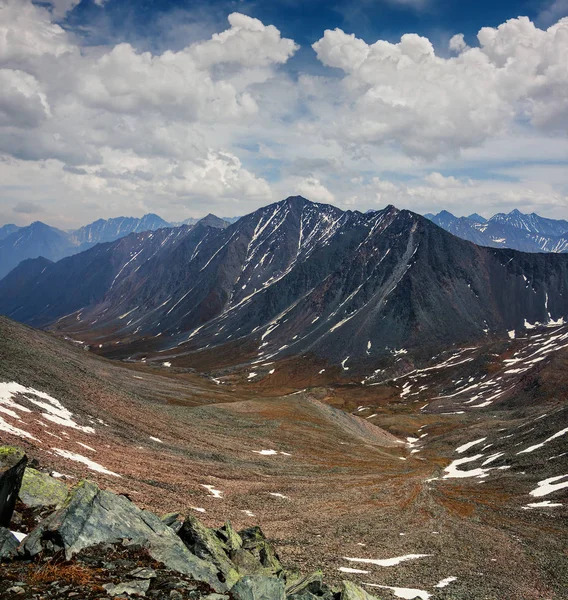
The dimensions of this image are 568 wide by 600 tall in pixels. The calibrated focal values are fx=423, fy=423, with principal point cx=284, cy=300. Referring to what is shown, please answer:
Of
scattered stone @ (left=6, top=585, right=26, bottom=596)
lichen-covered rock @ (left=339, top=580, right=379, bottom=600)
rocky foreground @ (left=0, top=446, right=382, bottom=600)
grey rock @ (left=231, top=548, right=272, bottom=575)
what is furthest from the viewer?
grey rock @ (left=231, top=548, right=272, bottom=575)

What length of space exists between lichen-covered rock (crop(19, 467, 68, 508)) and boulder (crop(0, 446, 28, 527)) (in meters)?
2.03

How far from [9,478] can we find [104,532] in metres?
3.92

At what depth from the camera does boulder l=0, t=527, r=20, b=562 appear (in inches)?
525

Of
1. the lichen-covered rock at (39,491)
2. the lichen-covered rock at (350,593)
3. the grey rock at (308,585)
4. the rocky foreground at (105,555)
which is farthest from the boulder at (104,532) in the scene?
the lichen-covered rock at (350,593)

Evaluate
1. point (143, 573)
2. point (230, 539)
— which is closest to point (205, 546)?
point (230, 539)

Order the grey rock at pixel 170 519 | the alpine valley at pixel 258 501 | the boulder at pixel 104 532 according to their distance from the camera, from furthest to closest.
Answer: the grey rock at pixel 170 519
the alpine valley at pixel 258 501
the boulder at pixel 104 532

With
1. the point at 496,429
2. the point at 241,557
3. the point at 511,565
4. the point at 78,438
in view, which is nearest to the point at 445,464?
the point at 496,429

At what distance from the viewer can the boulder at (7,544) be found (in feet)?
43.8

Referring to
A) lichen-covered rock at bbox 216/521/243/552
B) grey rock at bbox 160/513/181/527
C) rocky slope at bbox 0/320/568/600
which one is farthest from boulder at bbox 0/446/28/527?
lichen-covered rock at bbox 216/521/243/552

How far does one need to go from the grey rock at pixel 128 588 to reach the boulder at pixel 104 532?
211cm

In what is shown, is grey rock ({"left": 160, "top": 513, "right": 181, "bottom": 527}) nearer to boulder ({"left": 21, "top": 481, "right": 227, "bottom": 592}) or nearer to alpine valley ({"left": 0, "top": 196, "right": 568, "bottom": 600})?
alpine valley ({"left": 0, "top": 196, "right": 568, "bottom": 600})

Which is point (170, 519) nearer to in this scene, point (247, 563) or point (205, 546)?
point (205, 546)

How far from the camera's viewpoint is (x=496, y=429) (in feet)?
329

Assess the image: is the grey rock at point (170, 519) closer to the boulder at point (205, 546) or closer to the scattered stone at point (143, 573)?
the boulder at point (205, 546)
